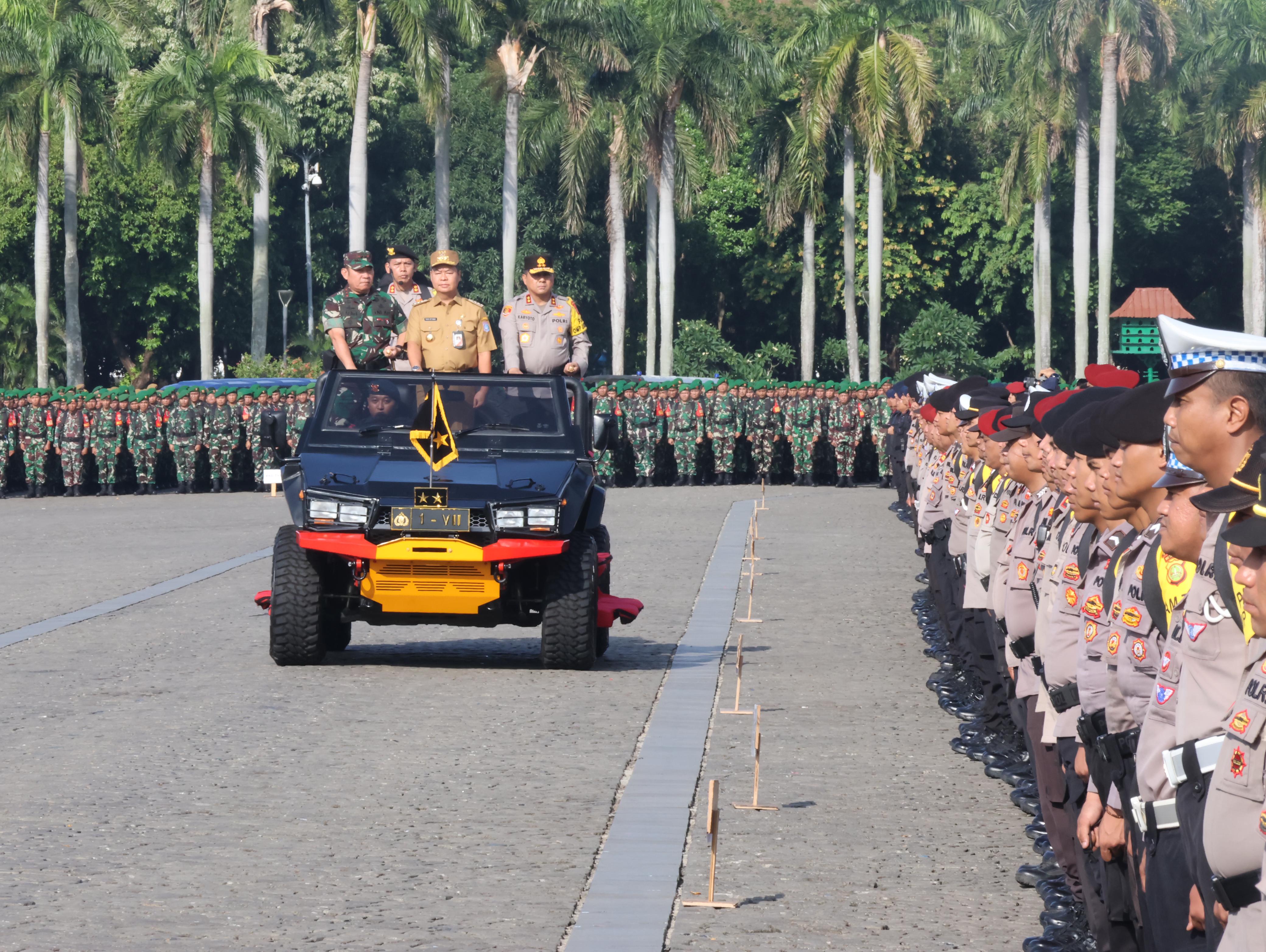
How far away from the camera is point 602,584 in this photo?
45.9ft

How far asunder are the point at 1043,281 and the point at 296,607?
45.1m

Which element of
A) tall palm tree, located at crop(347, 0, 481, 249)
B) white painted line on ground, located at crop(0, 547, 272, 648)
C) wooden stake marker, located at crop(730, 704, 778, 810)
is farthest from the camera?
tall palm tree, located at crop(347, 0, 481, 249)

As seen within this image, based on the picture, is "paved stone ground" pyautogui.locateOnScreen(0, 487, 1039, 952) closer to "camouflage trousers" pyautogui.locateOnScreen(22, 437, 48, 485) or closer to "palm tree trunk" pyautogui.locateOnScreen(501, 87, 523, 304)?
"camouflage trousers" pyautogui.locateOnScreen(22, 437, 48, 485)

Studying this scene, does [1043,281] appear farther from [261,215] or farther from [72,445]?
[72,445]

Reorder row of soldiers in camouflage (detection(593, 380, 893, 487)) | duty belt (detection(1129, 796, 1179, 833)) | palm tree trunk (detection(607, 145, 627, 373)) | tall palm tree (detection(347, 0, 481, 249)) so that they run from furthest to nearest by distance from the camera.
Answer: palm tree trunk (detection(607, 145, 627, 373)) < tall palm tree (detection(347, 0, 481, 249)) < row of soldiers in camouflage (detection(593, 380, 893, 487)) < duty belt (detection(1129, 796, 1179, 833))

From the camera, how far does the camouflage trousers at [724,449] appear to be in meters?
37.5

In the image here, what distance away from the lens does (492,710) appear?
10773 millimetres

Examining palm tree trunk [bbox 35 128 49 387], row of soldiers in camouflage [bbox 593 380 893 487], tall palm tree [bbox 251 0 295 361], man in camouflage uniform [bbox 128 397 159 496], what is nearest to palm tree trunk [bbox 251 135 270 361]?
tall palm tree [bbox 251 0 295 361]

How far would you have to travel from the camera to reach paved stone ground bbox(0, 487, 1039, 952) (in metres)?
6.38

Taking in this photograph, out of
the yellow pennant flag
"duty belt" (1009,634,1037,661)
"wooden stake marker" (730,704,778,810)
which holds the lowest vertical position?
"wooden stake marker" (730,704,778,810)

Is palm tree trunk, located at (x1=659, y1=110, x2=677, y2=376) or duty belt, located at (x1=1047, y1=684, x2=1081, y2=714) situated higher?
palm tree trunk, located at (x1=659, y1=110, x2=677, y2=376)

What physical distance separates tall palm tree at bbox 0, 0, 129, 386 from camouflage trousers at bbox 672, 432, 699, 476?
66.2 ft

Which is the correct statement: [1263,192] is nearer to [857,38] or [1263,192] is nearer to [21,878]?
[857,38]

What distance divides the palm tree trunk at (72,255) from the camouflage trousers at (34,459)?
16.8 m
